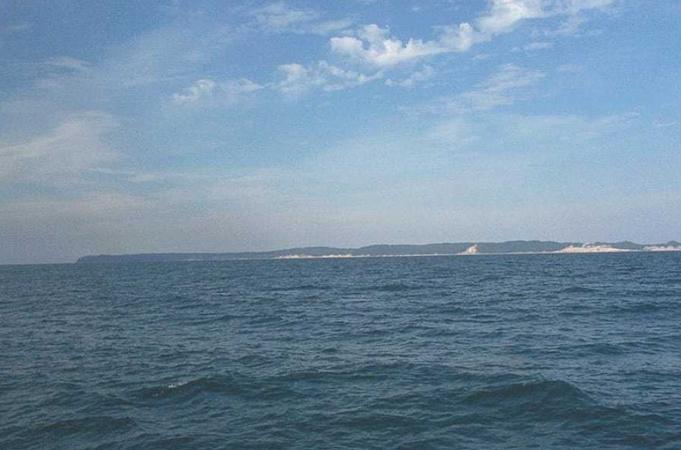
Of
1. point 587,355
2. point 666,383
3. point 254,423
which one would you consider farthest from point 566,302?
point 254,423

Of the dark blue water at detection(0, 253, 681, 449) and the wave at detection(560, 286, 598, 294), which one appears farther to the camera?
the wave at detection(560, 286, 598, 294)

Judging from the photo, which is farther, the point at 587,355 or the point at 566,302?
the point at 566,302

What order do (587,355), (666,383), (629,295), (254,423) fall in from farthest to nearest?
(629,295) → (587,355) → (666,383) → (254,423)

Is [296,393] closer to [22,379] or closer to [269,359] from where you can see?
[269,359]

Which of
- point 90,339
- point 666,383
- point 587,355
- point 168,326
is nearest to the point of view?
point 666,383

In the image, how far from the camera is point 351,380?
66.0 feet

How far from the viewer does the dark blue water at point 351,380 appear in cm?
1465

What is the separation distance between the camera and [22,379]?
21562 mm

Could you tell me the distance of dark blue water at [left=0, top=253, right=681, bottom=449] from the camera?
48.1ft

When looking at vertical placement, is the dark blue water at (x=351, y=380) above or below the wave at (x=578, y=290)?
above

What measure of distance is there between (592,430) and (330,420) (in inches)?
290

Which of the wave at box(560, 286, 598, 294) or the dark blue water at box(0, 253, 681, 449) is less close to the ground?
the dark blue water at box(0, 253, 681, 449)

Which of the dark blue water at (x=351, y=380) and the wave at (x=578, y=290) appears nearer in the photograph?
the dark blue water at (x=351, y=380)

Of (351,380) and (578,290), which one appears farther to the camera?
(578,290)
